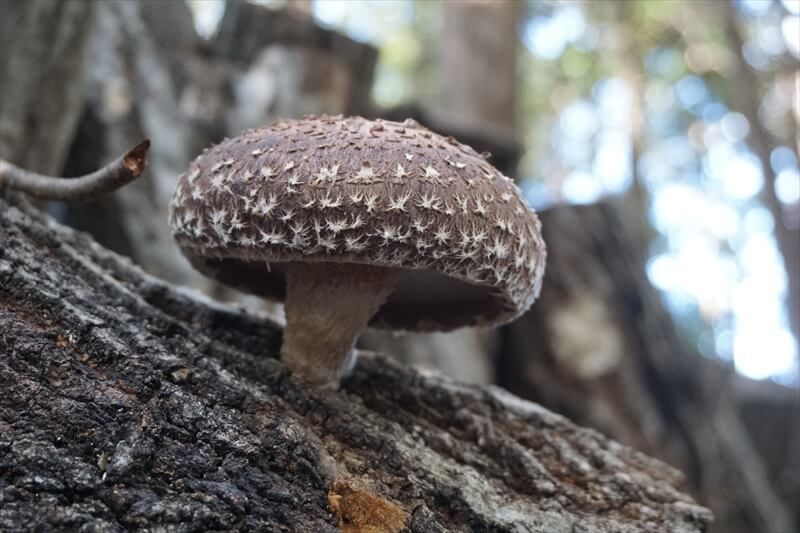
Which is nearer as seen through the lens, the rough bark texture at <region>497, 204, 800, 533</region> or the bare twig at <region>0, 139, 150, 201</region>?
the bare twig at <region>0, 139, 150, 201</region>

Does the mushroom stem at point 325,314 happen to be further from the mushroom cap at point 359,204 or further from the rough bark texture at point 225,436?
the mushroom cap at point 359,204

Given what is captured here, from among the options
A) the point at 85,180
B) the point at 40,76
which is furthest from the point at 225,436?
the point at 40,76

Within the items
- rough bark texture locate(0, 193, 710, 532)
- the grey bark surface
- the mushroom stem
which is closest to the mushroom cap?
the mushroom stem

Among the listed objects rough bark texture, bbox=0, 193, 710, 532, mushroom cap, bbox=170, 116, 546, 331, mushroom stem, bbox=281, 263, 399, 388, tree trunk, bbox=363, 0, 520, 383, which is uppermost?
tree trunk, bbox=363, 0, 520, 383

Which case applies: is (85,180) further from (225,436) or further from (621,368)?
(621,368)

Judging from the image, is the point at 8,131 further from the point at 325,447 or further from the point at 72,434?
the point at 325,447

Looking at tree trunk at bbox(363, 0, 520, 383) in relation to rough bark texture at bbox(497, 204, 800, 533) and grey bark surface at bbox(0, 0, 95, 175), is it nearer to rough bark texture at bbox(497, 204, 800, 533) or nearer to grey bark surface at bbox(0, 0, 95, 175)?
rough bark texture at bbox(497, 204, 800, 533)
